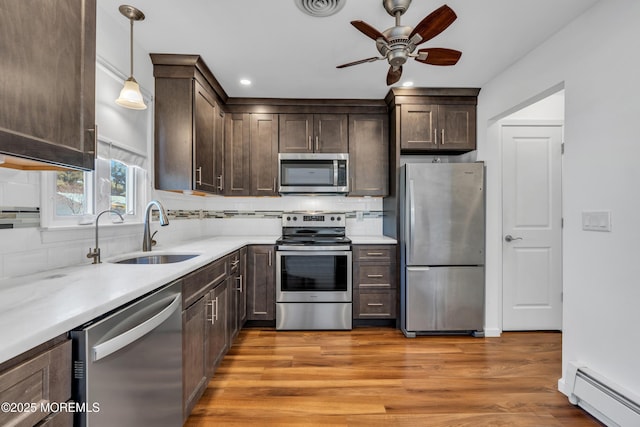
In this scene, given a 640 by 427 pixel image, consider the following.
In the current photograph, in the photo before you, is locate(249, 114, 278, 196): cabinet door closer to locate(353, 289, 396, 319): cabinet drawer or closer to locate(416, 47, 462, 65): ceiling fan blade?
locate(353, 289, 396, 319): cabinet drawer

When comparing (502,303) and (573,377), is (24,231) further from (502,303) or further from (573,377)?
(502,303)

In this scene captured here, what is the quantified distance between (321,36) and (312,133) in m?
1.25

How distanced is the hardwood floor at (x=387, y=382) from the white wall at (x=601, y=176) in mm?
442

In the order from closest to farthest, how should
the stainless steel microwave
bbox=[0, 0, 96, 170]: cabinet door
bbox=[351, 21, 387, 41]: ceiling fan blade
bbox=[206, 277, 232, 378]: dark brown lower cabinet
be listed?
bbox=[0, 0, 96, 170]: cabinet door → bbox=[351, 21, 387, 41]: ceiling fan blade → bbox=[206, 277, 232, 378]: dark brown lower cabinet → the stainless steel microwave

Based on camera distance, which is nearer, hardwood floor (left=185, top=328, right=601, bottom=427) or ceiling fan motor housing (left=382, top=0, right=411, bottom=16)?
ceiling fan motor housing (left=382, top=0, right=411, bottom=16)

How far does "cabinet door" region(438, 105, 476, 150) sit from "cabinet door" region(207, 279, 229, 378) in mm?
2645

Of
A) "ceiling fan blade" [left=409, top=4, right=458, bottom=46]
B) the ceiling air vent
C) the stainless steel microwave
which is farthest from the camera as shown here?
the stainless steel microwave

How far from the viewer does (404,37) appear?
1.61 meters

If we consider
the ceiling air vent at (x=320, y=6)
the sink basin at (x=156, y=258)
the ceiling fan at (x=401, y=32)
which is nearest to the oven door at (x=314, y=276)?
the sink basin at (x=156, y=258)

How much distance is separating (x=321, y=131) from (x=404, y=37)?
5.59 feet

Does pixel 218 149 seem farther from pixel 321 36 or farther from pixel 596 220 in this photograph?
pixel 596 220

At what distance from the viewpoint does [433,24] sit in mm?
1560

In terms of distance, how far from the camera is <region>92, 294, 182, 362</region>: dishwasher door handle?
89cm

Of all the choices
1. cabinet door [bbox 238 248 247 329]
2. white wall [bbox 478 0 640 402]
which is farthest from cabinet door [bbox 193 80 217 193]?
white wall [bbox 478 0 640 402]
